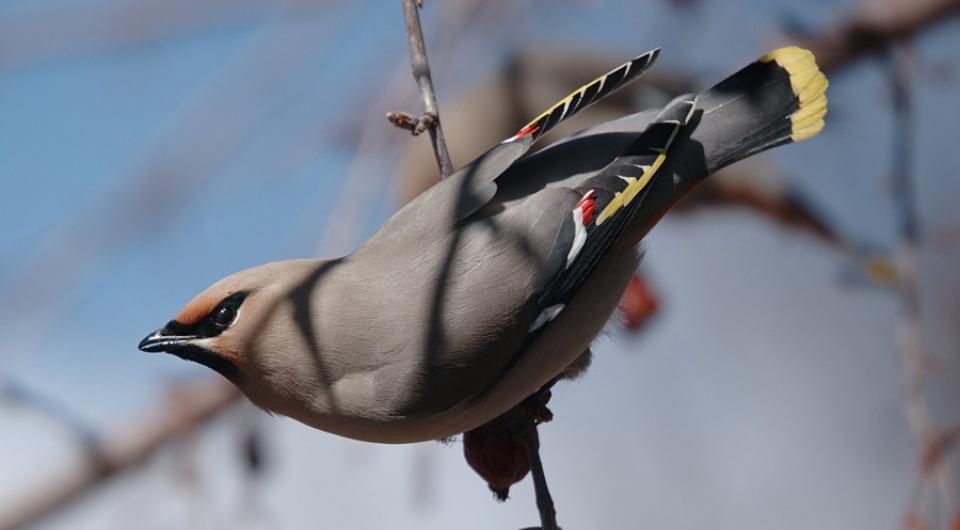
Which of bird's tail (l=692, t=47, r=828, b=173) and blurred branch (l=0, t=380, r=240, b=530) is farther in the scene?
blurred branch (l=0, t=380, r=240, b=530)

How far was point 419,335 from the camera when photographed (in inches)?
75.4

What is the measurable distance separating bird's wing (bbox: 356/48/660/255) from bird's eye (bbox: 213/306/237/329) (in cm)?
24

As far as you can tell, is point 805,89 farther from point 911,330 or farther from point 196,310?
point 196,310

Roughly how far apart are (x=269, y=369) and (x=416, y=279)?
256mm

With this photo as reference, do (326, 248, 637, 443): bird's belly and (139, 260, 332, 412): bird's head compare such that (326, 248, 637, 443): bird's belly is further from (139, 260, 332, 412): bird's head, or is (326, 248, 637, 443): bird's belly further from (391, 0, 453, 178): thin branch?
(391, 0, 453, 178): thin branch

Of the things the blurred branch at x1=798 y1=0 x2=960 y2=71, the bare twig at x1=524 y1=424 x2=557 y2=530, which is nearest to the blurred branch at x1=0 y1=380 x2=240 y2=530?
the bare twig at x1=524 y1=424 x2=557 y2=530

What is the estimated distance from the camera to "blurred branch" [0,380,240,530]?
3451 mm

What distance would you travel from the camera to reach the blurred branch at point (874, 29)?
11.1ft

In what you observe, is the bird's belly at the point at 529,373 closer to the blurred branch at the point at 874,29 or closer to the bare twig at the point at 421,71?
the bare twig at the point at 421,71

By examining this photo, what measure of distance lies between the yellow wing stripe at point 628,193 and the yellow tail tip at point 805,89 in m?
0.29

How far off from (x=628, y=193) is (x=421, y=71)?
369 mm

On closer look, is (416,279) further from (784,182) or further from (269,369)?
(784,182)

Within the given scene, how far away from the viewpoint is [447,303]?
192 cm

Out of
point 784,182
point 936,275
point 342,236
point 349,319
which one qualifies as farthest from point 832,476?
point 349,319
